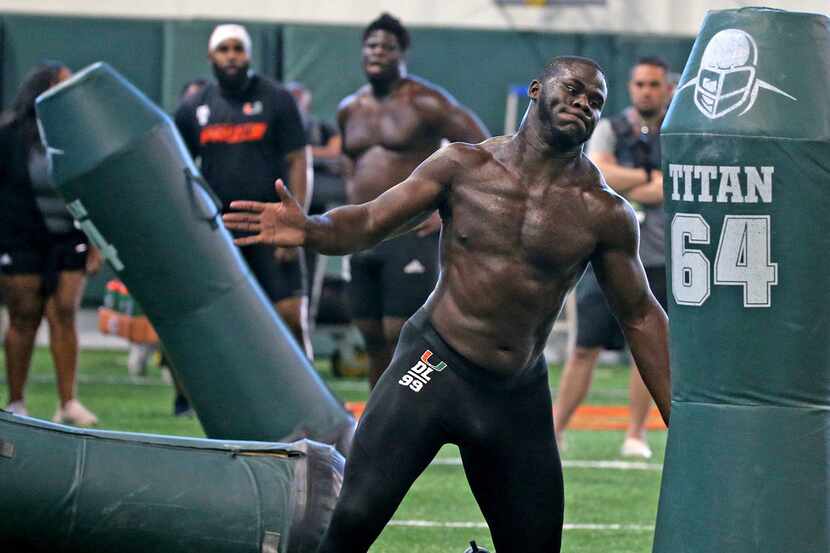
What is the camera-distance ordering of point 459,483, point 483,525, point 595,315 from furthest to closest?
point 595,315
point 459,483
point 483,525

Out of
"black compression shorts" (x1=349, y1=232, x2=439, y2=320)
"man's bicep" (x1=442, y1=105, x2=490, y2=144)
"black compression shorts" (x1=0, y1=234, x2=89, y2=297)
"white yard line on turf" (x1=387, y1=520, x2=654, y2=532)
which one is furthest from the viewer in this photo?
"black compression shorts" (x1=0, y1=234, x2=89, y2=297)

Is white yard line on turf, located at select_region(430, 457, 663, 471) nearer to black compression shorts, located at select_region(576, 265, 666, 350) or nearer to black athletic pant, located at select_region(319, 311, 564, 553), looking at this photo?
black compression shorts, located at select_region(576, 265, 666, 350)

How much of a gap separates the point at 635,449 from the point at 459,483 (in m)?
1.43

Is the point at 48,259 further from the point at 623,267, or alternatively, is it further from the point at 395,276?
the point at 623,267

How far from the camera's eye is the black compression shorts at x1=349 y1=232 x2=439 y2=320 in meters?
8.74

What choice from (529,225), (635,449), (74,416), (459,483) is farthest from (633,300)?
(74,416)

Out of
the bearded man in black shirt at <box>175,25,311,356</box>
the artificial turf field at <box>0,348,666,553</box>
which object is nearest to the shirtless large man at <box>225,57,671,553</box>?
the artificial turf field at <box>0,348,666,553</box>

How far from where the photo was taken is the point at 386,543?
6699 mm

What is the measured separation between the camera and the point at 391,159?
8961mm

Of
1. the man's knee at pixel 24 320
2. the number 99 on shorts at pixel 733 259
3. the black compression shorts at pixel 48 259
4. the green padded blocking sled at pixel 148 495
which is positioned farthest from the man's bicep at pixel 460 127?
the number 99 on shorts at pixel 733 259

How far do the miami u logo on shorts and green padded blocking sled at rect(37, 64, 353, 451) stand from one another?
105 inches

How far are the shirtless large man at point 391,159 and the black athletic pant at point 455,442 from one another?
12.0ft

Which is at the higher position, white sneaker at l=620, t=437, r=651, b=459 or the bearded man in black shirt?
the bearded man in black shirt

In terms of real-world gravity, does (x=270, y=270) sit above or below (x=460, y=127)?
below
